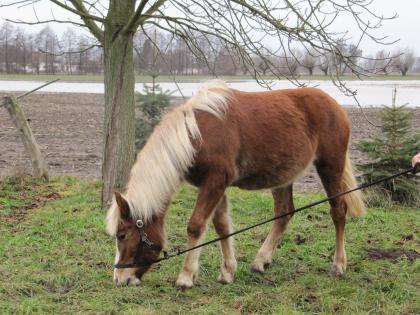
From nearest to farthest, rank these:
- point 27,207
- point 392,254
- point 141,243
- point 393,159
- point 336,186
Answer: point 141,243 → point 336,186 → point 392,254 → point 27,207 → point 393,159

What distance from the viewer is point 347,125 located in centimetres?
540

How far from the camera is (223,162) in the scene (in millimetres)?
4410

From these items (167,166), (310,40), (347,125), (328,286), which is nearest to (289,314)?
(328,286)

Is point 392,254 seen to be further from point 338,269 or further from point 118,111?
point 118,111

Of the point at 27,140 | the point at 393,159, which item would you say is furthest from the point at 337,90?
the point at 27,140

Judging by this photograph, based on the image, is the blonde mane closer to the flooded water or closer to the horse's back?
the horse's back

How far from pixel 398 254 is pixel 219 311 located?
7.66 feet

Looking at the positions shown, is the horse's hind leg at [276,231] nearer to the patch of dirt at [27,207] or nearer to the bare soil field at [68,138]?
the bare soil field at [68,138]

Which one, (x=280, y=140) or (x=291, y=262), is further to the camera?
(x=291, y=262)

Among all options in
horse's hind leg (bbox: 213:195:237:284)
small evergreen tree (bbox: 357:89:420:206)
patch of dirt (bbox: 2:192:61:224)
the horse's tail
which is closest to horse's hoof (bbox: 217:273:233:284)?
horse's hind leg (bbox: 213:195:237:284)

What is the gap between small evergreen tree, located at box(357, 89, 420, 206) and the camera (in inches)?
294

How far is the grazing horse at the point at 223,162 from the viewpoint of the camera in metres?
4.31

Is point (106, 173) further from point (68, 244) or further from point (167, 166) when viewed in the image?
point (167, 166)

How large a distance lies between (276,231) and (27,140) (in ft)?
15.7
